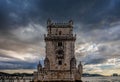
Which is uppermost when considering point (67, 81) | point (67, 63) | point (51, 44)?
point (51, 44)

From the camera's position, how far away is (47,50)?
8138 cm

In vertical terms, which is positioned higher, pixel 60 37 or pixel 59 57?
pixel 60 37

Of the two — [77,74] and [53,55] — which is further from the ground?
[53,55]

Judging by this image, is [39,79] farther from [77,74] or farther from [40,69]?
[77,74]

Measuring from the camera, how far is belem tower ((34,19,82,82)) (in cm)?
7981

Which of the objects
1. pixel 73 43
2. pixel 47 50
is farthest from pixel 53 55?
pixel 73 43

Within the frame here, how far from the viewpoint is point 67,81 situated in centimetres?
7912

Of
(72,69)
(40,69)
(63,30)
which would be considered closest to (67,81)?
(72,69)

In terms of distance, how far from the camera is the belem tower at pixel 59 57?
3142 inches

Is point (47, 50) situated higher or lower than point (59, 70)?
higher

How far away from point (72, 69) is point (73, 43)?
27.4 ft

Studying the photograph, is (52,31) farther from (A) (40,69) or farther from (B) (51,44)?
(A) (40,69)

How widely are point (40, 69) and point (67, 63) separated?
870 centimetres

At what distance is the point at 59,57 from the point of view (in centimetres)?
8094
